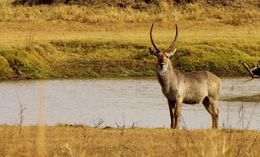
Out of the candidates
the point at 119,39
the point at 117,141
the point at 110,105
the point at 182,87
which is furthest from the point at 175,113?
the point at 119,39

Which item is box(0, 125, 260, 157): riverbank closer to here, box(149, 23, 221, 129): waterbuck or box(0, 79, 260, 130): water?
box(149, 23, 221, 129): waterbuck

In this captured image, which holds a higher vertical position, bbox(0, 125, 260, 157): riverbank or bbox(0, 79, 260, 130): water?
bbox(0, 125, 260, 157): riverbank

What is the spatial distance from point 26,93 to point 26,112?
389 cm

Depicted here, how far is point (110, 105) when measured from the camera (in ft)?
64.9

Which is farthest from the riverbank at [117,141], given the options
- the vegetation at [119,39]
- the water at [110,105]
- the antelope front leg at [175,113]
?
the vegetation at [119,39]

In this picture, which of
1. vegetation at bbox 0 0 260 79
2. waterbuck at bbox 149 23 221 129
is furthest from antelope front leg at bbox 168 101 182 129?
vegetation at bbox 0 0 260 79

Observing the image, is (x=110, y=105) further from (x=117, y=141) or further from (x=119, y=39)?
(x=119, y=39)

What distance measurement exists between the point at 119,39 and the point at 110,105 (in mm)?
10374

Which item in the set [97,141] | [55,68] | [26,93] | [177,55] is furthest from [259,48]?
[97,141]

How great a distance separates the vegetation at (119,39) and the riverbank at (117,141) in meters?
13.7

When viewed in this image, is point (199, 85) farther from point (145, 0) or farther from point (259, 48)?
point (145, 0)

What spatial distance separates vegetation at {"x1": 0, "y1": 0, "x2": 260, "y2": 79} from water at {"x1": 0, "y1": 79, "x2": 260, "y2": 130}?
4.99 feet

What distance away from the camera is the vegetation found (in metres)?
26.4

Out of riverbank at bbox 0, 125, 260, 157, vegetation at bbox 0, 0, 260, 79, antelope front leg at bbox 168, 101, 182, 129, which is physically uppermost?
riverbank at bbox 0, 125, 260, 157
